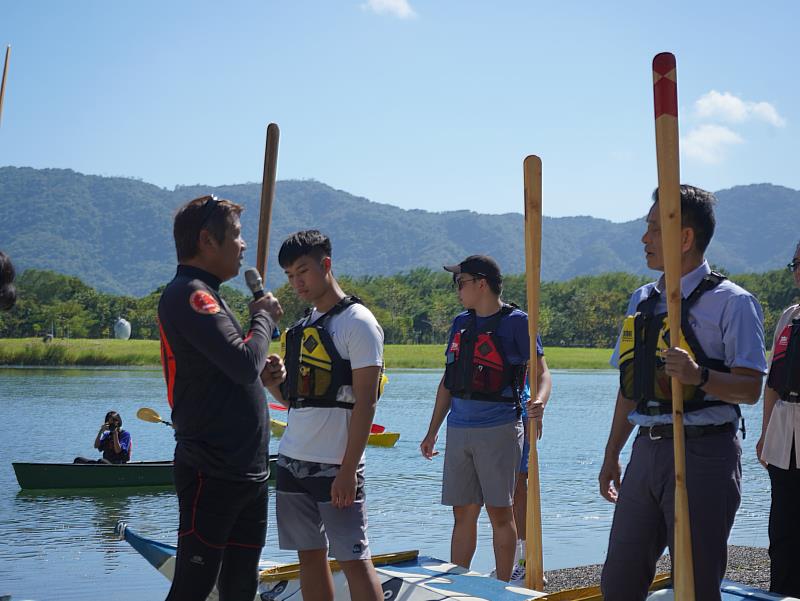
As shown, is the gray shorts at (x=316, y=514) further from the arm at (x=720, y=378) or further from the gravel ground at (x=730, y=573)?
the gravel ground at (x=730, y=573)

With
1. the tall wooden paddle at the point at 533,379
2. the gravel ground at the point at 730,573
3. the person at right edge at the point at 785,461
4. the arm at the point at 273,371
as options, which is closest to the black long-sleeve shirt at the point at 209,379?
the arm at the point at 273,371

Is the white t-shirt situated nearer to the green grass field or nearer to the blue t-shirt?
the blue t-shirt

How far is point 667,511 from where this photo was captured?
12.0 feet

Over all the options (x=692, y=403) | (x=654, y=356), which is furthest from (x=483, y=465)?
(x=692, y=403)

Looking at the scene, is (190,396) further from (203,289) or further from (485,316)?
(485,316)

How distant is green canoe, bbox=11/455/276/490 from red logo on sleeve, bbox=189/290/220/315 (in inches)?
399

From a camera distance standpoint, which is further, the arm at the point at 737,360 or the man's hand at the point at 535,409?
the man's hand at the point at 535,409

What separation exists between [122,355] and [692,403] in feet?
210

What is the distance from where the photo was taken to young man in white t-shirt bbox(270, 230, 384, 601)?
165 inches

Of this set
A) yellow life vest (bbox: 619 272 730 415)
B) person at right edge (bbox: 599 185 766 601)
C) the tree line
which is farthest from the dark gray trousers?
the tree line

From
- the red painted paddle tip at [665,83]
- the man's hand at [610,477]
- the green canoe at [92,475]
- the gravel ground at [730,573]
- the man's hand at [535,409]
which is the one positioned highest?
the red painted paddle tip at [665,83]

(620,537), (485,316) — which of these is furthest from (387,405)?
(620,537)

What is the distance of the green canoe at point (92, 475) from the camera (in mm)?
13484

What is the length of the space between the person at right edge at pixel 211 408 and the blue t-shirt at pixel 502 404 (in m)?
2.51
